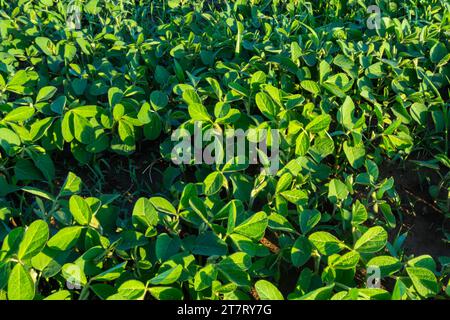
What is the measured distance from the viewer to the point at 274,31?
244cm

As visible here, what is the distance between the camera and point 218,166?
1.62m

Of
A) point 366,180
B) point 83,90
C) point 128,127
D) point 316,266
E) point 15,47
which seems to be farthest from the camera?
point 15,47

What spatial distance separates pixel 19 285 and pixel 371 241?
0.90m

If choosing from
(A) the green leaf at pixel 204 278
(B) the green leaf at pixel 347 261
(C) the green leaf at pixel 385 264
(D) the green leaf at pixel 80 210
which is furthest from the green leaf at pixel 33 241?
(C) the green leaf at pixel 385 264

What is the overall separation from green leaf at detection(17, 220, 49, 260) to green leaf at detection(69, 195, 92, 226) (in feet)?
0.38

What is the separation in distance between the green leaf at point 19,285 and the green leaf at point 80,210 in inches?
8.4

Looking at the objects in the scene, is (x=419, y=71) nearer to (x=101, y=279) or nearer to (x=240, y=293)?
(x=240, y=293)

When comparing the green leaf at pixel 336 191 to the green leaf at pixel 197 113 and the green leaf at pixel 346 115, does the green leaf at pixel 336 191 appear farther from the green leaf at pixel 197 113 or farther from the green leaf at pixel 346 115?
the green leaf at pixel 197 113

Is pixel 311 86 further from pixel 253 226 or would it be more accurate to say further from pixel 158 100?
pixel 253 226

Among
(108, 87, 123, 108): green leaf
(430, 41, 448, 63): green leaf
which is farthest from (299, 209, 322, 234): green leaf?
(430, 41, 448, 63): green leaf

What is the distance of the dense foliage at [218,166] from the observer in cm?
137
